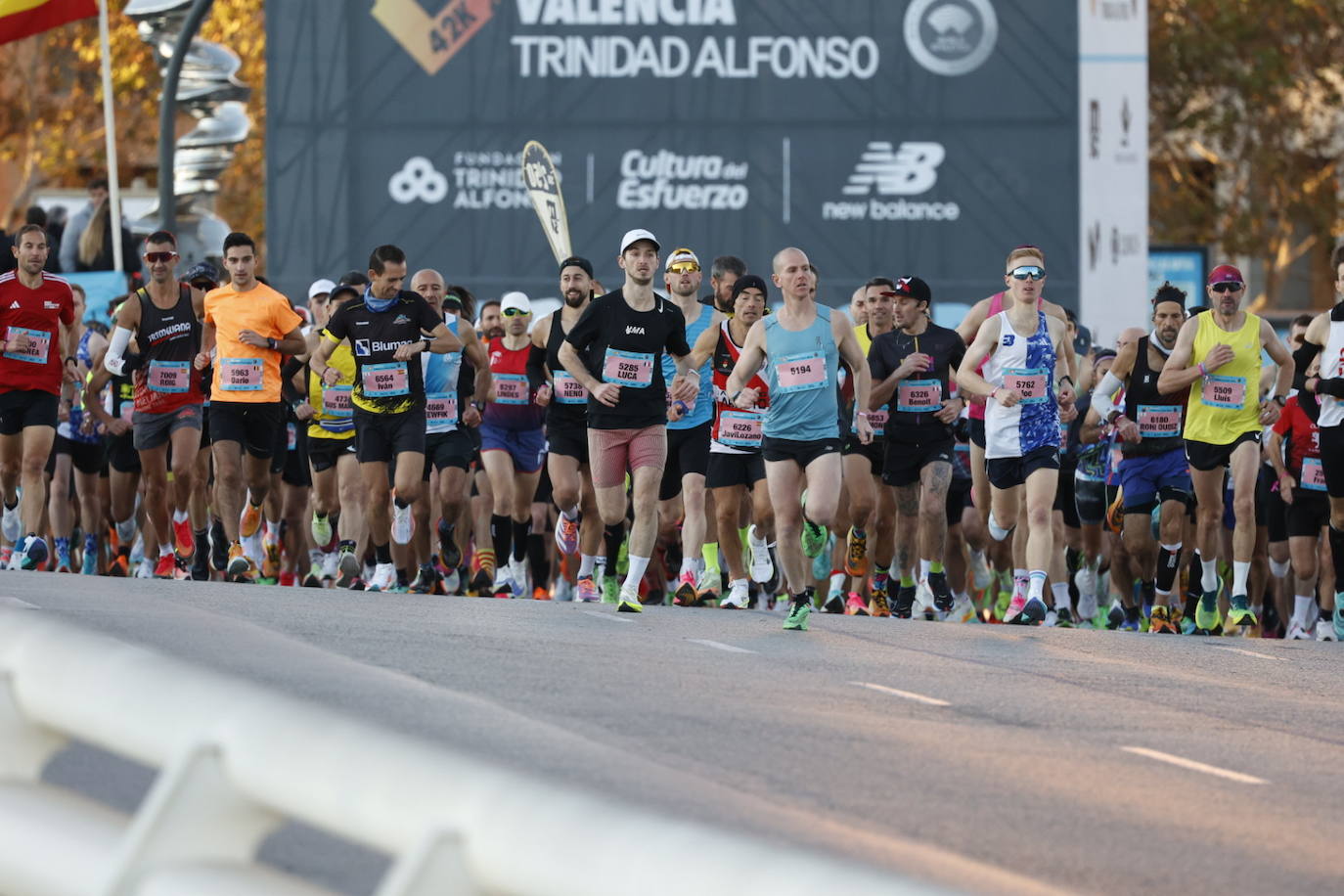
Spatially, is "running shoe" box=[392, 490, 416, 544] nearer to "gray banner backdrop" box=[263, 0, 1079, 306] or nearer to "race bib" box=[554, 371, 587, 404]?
"race bib" box=[554, 371, 587, 404]

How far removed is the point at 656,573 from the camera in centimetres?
1695

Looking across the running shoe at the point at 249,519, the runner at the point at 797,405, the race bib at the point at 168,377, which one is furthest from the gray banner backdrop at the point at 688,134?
the runner at the point at 797,405

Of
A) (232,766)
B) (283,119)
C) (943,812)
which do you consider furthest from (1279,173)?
(232,766)

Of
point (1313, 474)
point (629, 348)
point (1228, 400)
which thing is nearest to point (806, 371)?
point (629, 348)

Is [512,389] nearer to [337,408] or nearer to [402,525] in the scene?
[337,408]

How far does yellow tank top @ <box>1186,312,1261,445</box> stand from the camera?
49.5 feet

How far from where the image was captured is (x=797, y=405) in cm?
1319

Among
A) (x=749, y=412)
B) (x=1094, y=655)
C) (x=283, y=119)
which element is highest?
(x=283, y=119)

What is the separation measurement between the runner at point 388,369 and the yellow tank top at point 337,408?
1.47 meters

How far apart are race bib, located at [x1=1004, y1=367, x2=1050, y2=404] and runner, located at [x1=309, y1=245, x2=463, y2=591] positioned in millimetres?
3438

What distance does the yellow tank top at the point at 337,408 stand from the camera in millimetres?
17062

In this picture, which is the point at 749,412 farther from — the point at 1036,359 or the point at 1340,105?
the point at 1340,105

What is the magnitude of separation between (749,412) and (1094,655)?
3.30m

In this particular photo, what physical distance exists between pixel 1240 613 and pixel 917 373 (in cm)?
251
